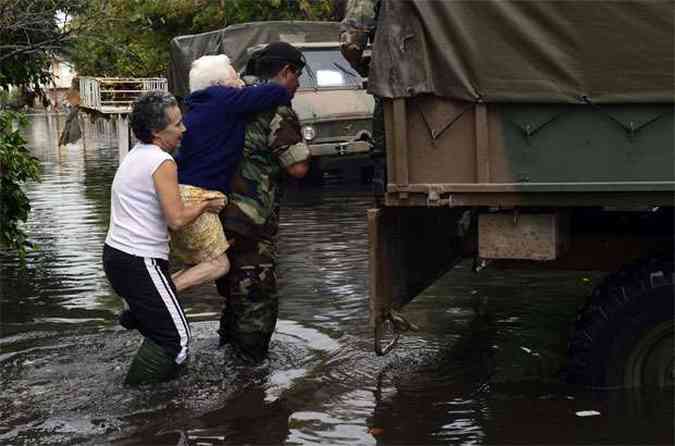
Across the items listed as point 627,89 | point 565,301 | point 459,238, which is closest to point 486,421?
point 459,238

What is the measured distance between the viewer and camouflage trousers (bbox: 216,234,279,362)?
20.9ft

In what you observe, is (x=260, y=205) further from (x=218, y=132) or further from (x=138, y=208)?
(x=138, y=208)

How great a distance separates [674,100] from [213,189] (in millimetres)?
2475

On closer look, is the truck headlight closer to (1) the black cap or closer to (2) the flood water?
(2) the flood water

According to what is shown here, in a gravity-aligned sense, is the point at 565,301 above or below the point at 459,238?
below

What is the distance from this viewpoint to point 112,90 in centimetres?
Result: 2934

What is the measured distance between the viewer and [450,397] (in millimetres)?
5754

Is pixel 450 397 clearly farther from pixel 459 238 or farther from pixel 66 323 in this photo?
pixel 66 323

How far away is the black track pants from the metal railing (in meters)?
21.2

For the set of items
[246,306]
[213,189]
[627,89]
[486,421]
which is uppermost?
[627,89]

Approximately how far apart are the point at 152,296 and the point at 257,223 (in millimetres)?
788

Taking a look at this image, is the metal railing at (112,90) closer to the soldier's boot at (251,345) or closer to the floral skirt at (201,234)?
the soldier's boot at (251,345)

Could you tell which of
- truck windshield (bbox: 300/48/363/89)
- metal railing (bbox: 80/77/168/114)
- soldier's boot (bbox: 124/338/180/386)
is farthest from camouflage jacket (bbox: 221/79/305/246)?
metal railing (bbox: 80/77/168/114)

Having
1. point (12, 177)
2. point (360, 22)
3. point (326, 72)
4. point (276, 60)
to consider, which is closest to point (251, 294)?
point (276, 60)
